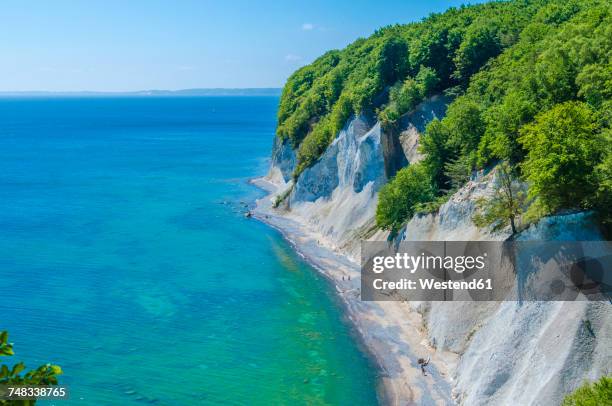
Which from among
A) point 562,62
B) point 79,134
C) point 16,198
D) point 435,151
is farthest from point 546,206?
point 79,134

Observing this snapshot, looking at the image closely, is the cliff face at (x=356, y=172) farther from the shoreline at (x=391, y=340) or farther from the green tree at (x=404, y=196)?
the green tree at (x=404, y=196)

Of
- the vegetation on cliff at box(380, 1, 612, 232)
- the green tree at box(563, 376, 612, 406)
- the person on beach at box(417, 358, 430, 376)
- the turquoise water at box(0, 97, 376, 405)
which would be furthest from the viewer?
the person on beach at box(417, 358, 430, 376)

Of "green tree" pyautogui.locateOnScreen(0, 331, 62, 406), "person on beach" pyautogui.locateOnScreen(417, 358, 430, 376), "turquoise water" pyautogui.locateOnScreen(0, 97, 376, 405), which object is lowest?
"green tree" pyautogui.locateOnScreen(0, 331, 62, 406)

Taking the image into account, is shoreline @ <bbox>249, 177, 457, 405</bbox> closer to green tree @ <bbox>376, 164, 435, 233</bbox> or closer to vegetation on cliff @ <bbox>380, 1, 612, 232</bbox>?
green tree @ <bbox>376, 164, 435, 233</bbox>

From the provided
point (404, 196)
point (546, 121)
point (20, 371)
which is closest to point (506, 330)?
point (546, 121)

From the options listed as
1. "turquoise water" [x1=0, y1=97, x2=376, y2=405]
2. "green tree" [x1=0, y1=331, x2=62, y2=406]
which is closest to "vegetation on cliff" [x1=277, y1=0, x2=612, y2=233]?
"turquoise water" [x1=0, y1=97, x2=376, y2=405]

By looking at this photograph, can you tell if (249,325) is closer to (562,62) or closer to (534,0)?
(562,62)
